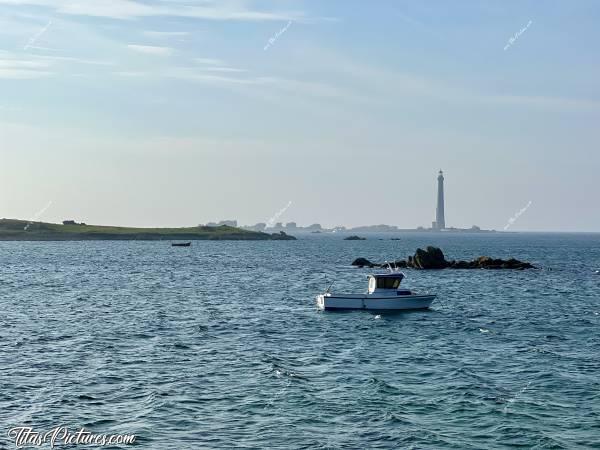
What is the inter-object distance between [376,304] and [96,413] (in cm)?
4180

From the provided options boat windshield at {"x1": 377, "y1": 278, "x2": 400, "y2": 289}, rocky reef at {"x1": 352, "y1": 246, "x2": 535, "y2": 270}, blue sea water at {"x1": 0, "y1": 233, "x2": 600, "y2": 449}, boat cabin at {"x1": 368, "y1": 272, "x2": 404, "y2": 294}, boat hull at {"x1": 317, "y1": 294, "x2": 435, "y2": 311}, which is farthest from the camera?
rocky reef at {"x1": 352, "y1": 246, "x2": 535, "y2": 270}

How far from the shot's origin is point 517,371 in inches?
1662

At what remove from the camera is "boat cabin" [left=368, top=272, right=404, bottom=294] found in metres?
71.7

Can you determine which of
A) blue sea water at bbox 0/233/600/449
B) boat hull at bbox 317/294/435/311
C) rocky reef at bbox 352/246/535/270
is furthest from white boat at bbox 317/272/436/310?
rocky reef at bbox 352/246/535/270

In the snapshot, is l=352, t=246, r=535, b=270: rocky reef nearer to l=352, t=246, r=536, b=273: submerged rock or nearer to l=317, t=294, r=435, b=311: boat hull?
l=352, t=246, r=536, b=273: submerged rock

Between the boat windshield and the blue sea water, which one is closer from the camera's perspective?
the blue sea water

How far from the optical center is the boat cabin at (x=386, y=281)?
71.7 meters

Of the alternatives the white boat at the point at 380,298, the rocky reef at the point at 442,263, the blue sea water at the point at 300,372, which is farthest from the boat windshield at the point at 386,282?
the rocky reef at the point at 442,263

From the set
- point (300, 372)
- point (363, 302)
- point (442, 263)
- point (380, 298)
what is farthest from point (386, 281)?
point (442, 263)

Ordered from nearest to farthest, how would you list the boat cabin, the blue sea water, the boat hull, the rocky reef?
the blue sea water < the boat hull < the boat cabin < the rocky reef

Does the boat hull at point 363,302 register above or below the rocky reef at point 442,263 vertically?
below

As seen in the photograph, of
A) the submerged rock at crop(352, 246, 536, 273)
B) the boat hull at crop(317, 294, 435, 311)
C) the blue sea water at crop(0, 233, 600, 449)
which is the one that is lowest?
the blue sea water at crop(0, 233, 600, 449)

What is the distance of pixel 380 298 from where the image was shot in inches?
2793

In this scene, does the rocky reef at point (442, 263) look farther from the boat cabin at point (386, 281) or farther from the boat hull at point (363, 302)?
the boat hull at point (363, 302)
